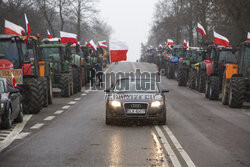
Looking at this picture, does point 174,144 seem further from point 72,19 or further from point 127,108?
point 72,19

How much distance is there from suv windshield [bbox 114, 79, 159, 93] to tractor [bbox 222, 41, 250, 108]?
485 centimetres

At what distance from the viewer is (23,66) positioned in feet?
51.4

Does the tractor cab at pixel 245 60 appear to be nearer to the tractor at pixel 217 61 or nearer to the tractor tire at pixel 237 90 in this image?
the tractor tire at pixel 237 90

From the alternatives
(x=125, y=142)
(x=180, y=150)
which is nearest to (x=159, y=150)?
(x=180, y=150)

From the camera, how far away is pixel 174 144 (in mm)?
9805

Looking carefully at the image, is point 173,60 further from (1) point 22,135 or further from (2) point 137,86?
(1) point 22,135

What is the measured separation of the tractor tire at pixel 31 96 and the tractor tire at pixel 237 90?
676cm

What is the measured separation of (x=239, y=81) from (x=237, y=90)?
0.33m

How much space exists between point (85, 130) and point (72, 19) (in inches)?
2278

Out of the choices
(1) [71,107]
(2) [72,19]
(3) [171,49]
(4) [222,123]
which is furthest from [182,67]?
(2) [72,19]

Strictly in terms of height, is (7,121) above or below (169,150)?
above

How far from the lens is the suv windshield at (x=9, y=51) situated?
15.3 m

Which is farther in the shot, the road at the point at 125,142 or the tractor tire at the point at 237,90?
the tractor tire at the point at 237,90

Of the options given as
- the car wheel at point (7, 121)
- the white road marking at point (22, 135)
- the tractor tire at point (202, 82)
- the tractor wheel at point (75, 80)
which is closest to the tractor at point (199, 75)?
the tractor tire at point (202, 82)
